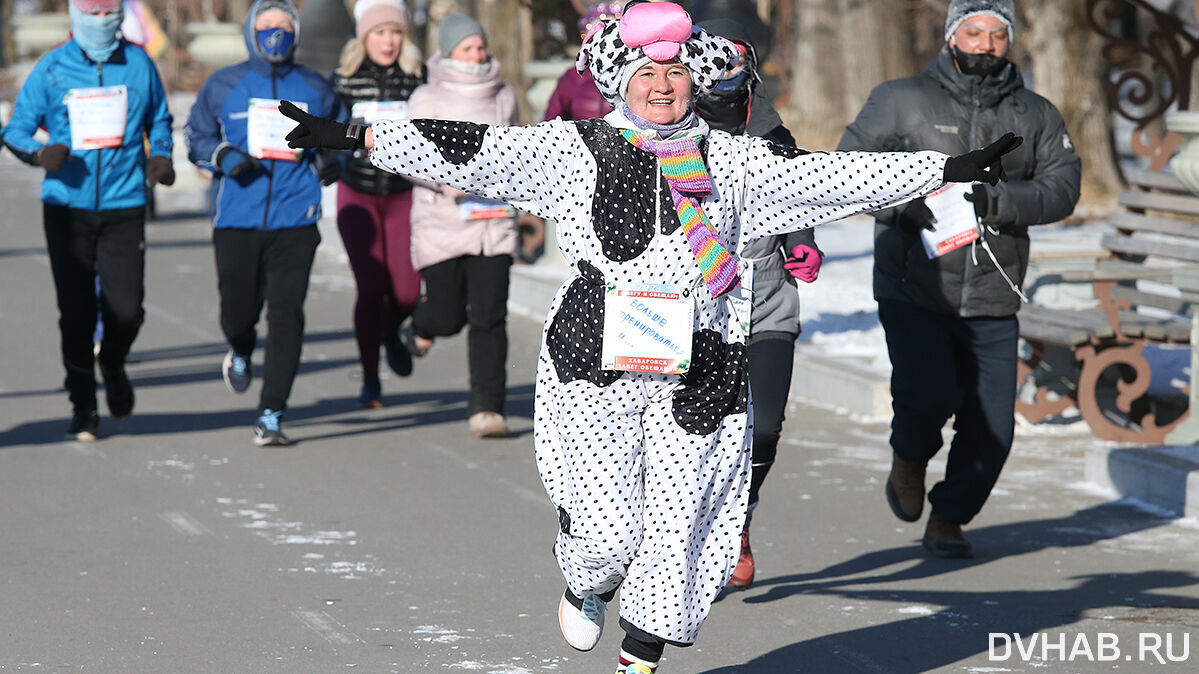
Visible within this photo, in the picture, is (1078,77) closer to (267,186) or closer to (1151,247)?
(1151,247)

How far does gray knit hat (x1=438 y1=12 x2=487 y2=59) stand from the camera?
9211 mm

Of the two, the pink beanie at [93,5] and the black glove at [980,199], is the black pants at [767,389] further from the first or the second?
the pink beanie at [93,5]

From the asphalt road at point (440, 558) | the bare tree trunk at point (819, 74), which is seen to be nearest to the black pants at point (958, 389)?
the asphalt road at point (440, 558)

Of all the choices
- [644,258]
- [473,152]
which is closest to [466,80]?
[473,152]

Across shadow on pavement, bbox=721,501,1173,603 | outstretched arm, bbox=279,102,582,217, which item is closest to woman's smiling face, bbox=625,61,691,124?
outstretched arm, bbox=279,102,582,217

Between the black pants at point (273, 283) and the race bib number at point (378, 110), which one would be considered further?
the race bib number at point (378, 110)

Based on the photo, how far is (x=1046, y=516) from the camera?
773 centimetres

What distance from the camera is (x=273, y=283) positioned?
9.09m

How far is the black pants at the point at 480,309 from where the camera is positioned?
9344mm

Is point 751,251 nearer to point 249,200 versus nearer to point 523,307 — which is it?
point 249,200

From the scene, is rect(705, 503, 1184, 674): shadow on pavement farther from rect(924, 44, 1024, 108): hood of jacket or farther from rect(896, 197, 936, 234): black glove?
rect(924, 44, 1024, 108): hood of jacket

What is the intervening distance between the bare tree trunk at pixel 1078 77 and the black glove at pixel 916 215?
550 inches

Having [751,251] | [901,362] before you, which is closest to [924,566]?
[901,362]

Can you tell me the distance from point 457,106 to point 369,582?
335cm
